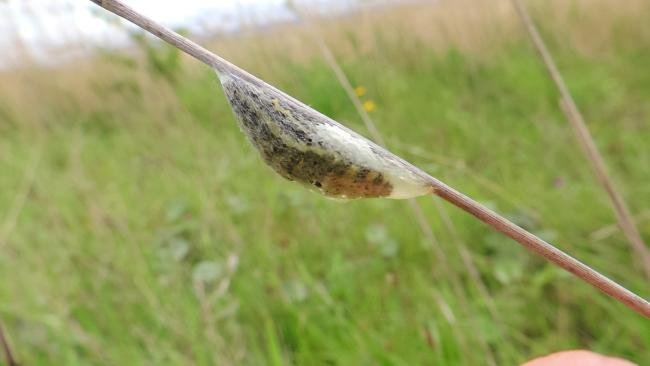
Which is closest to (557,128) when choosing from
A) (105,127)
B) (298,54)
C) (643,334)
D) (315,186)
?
(643,334)

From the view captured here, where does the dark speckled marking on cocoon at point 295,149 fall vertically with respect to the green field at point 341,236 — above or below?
below

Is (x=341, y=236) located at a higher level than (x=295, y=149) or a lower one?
higher

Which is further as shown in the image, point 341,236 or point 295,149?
point 341,236

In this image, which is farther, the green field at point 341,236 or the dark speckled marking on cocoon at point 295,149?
the green field at point 341,236

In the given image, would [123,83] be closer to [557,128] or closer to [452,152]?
[452,152]
